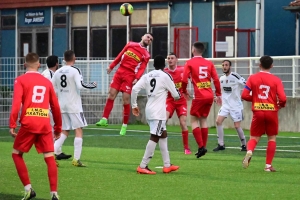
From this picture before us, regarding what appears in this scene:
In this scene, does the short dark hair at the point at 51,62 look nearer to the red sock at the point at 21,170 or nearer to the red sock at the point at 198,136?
the red sock at the point at 198,136

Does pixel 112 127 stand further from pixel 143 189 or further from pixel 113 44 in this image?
pixel 143 189

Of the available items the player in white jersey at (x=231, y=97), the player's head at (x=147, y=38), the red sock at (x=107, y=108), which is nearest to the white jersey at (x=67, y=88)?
the player's head at (x=147, y=38)

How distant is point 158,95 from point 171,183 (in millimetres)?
2101

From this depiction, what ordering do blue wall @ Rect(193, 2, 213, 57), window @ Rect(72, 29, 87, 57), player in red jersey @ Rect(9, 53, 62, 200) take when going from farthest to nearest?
window @ Rect(72, 29, 87, 57) → blue wall @ Rect(193, 2, 213, 57) → player in red jersey @ Rect(9, 53, 62, 200)

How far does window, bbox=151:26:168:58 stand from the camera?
135ft

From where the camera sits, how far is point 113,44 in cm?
4300

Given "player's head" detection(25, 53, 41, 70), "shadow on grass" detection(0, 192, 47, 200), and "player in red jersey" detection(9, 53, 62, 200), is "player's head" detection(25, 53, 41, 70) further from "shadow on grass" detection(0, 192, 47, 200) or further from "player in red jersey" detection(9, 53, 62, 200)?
"shadow on grass" detection(0, 192, 47, 200)

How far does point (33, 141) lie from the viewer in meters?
12.3

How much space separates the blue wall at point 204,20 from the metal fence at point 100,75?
5.33m

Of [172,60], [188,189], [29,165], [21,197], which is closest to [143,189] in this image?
[188,189]

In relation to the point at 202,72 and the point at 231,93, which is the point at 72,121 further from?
the point at 231,93

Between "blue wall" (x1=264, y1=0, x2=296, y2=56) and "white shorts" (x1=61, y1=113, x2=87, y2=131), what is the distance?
21.5m

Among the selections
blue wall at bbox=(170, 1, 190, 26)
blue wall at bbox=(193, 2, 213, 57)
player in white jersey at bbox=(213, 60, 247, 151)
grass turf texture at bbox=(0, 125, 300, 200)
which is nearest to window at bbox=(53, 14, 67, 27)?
blue wall at bbox=(170, 1, 190, 26)

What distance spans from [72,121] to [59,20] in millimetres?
27863
